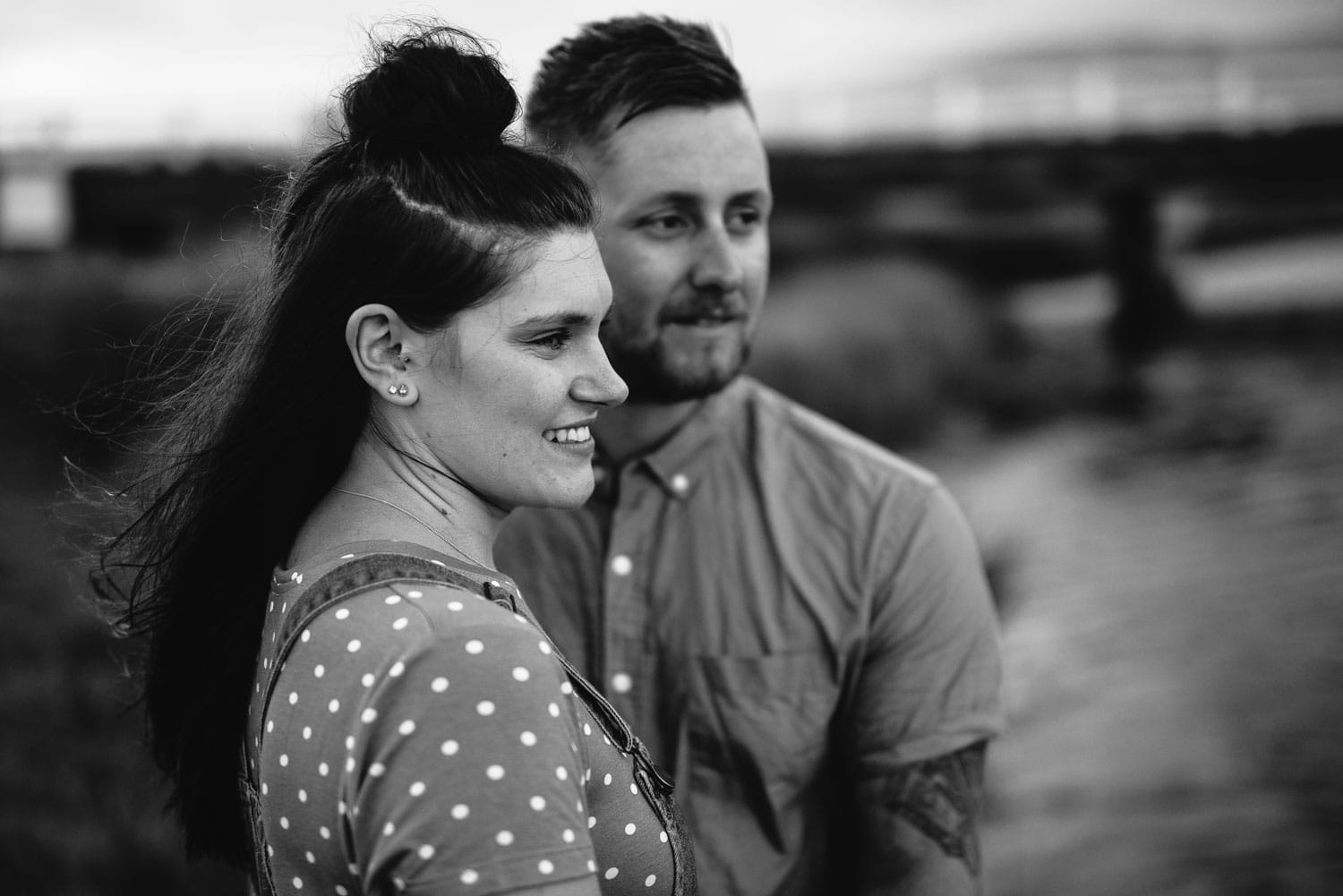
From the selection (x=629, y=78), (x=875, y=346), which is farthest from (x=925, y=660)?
(x=875, y=346)

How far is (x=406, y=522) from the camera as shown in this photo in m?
1.57

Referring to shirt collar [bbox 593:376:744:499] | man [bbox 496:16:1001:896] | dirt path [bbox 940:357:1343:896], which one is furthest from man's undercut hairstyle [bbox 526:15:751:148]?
dirt path [bbox 940:357:1343:896]

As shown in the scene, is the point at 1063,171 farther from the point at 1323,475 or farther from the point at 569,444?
the point at 569,444

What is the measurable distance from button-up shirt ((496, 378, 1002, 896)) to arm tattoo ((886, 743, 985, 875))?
0.02m

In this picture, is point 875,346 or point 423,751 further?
point 875,346

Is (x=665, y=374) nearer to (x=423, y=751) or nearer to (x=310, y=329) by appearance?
(x=310, y=329)

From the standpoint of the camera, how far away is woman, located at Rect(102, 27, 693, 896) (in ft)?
4.29

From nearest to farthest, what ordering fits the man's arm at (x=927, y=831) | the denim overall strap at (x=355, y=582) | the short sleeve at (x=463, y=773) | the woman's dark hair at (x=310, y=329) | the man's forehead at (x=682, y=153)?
the short sleeve at (x=463, y=773)
the denim overall strap at (x=355, y=582)
the woman's dark hair at (x=310, y=329)
the man's arm at (x=927, y=831)
the man's forehead at (x=682, y=153)

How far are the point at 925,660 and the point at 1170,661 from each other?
7038mm

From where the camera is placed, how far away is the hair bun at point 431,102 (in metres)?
1.61

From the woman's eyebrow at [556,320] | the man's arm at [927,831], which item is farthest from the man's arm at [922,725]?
the woman's eyebrow at [556,320]

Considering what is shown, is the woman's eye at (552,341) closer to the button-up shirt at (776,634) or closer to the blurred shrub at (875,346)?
the button-up shirt at (776,634)

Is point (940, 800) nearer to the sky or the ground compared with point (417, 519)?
nearer to the ground

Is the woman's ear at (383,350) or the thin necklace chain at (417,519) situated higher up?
the woman's ear at (383,350)
